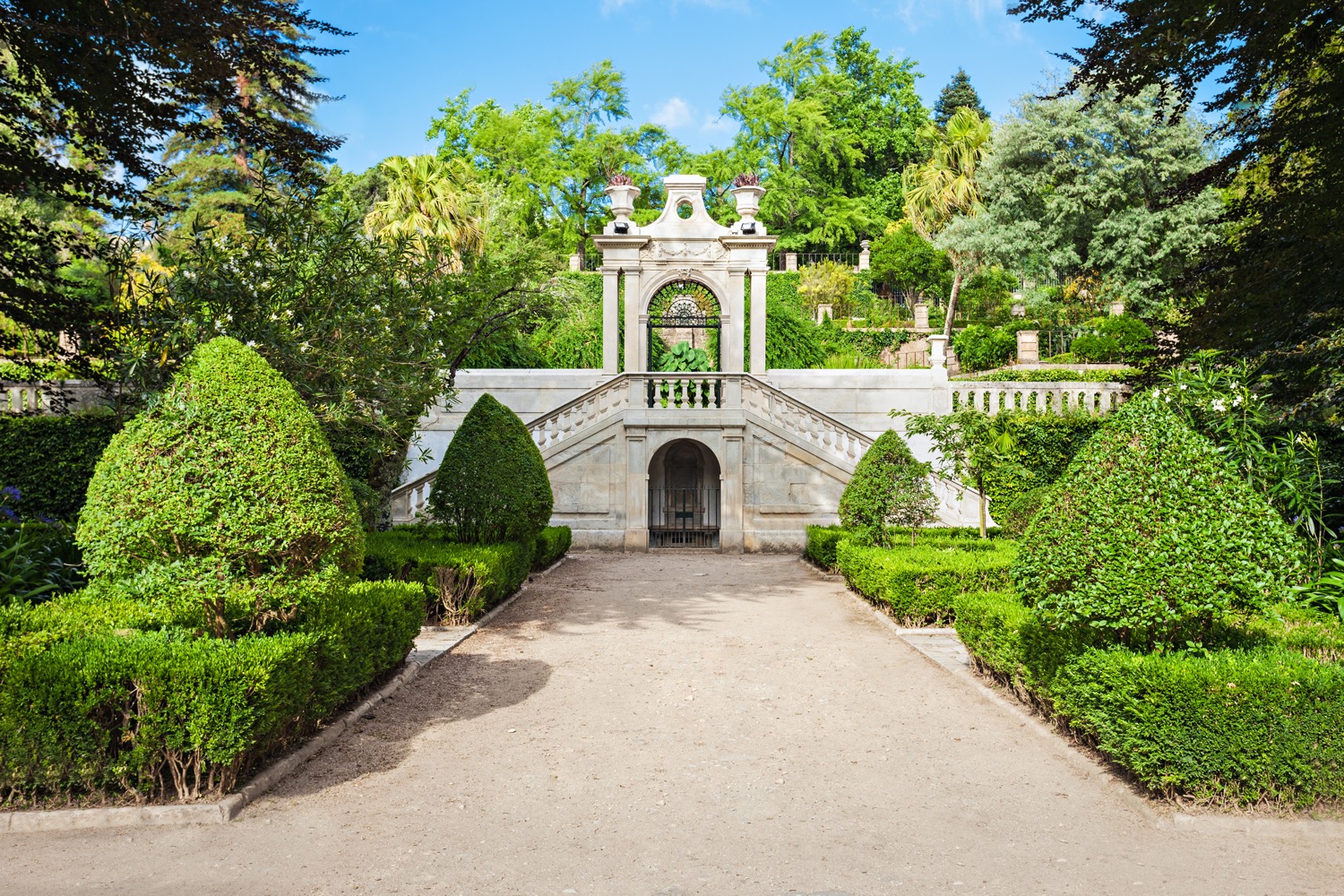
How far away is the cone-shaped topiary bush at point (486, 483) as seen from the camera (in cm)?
1291

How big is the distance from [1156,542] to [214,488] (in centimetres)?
570

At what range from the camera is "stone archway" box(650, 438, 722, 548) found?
70.9 feet

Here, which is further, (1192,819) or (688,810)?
(688,810)

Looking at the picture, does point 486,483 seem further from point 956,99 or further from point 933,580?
point 956,99

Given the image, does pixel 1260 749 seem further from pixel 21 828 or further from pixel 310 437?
pixel 21 828

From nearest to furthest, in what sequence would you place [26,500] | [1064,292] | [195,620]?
[195,620] < [26,500] < [1064,292]

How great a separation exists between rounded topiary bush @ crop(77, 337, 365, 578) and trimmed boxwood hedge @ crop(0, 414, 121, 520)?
39.3ft

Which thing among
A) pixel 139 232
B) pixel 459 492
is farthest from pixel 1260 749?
pixel 139 232

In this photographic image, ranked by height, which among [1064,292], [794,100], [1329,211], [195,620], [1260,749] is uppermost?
[794,100]

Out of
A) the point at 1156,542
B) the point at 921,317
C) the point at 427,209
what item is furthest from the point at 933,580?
the point at 921,317

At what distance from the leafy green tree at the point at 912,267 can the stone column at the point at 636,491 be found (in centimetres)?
2591

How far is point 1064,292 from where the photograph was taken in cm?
3353

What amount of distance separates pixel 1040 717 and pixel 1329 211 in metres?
6.34

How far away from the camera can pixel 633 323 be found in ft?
67.3
